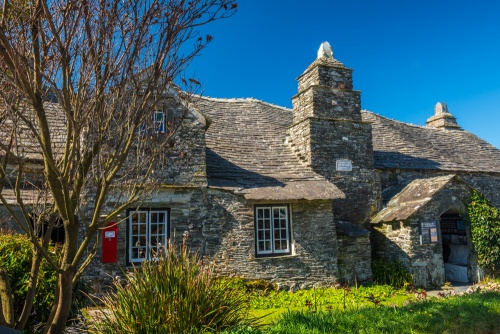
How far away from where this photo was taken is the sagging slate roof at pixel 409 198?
12670 millimetres

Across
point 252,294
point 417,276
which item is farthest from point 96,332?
point 417,276

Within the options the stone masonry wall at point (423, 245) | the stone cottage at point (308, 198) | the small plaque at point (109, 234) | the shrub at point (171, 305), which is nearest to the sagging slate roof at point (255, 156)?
the stone cottage at point (308, 198)

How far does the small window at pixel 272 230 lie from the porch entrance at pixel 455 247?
22.8 ft

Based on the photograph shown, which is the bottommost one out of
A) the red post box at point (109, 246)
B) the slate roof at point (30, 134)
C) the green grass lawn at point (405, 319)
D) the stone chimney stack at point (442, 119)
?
the green grass lawn at point (405, 319)

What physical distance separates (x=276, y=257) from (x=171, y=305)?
676cm

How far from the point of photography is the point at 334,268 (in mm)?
12016

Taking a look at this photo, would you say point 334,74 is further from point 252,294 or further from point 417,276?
point 252,294

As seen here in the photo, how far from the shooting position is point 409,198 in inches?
534

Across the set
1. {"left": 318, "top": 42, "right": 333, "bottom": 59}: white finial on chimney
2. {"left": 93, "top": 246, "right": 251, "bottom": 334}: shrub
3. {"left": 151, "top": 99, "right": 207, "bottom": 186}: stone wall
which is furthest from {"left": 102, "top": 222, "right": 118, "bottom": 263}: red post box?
{"left": 318, "top": 42, "right": 333, "bottom": 59}: white finial on chimney

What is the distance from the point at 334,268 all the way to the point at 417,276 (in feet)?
8.96

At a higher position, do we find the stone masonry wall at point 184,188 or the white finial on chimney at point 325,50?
the white finial on chimney at point 325,50

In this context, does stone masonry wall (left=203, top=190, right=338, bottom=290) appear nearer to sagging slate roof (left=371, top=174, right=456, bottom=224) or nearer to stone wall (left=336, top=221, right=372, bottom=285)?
stone wall (left=336, top=221, right=372, bottom=285)

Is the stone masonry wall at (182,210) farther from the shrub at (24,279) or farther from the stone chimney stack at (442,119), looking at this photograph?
the stone chimney stack at (442,119)

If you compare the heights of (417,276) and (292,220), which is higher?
(292,220)
